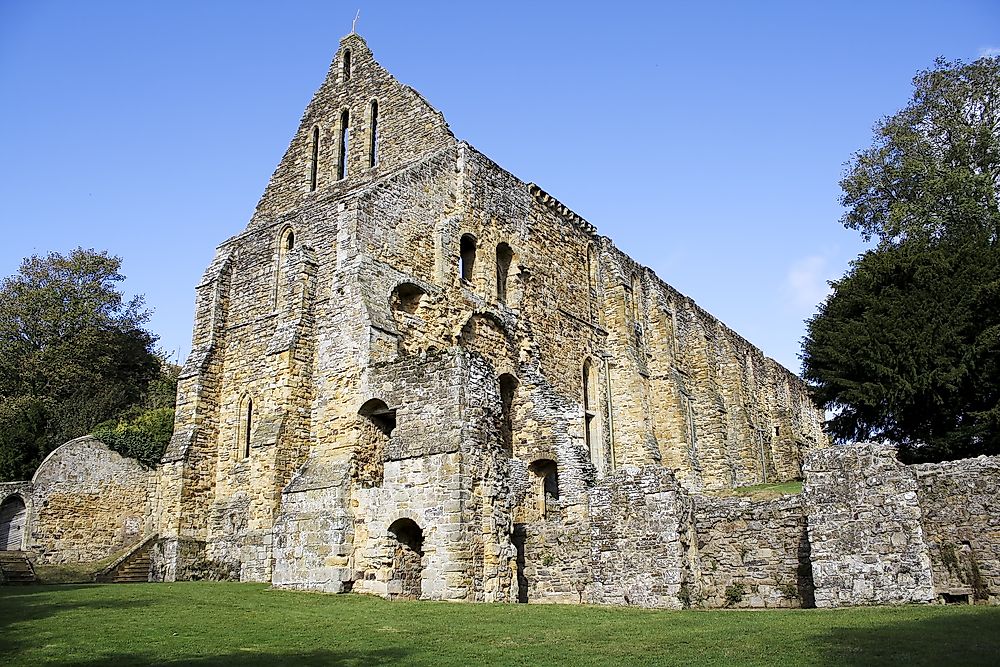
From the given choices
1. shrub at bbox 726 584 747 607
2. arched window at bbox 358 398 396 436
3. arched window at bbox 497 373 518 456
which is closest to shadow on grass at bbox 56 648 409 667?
shrub at bbox 726 584 747 607

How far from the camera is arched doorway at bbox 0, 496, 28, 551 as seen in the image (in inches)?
838

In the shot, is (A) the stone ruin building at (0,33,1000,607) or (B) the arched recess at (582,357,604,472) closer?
(A) the stone ruin building at (0,33,1000,607)

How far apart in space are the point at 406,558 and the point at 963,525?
9619 millimetres

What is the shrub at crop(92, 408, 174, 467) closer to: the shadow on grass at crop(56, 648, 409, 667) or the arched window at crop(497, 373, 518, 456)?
the arched window at crop(497, 373, 518, 456)

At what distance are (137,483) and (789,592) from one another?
18.6 meters

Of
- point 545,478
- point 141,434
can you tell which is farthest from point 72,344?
point 545,478

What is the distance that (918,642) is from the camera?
304 inches

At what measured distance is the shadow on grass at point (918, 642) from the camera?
690 cm

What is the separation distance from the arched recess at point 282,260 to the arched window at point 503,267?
19.8ft

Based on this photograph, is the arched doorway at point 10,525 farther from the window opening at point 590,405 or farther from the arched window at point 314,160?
the window opening at point 590,405

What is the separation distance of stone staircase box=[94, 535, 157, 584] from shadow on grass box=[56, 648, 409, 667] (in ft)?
44.9

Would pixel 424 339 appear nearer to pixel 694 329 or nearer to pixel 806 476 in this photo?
pixel 806 476

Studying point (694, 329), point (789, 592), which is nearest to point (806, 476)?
point (789, 592)

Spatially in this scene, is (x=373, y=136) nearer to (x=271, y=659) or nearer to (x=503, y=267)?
(x=503, y=267)
